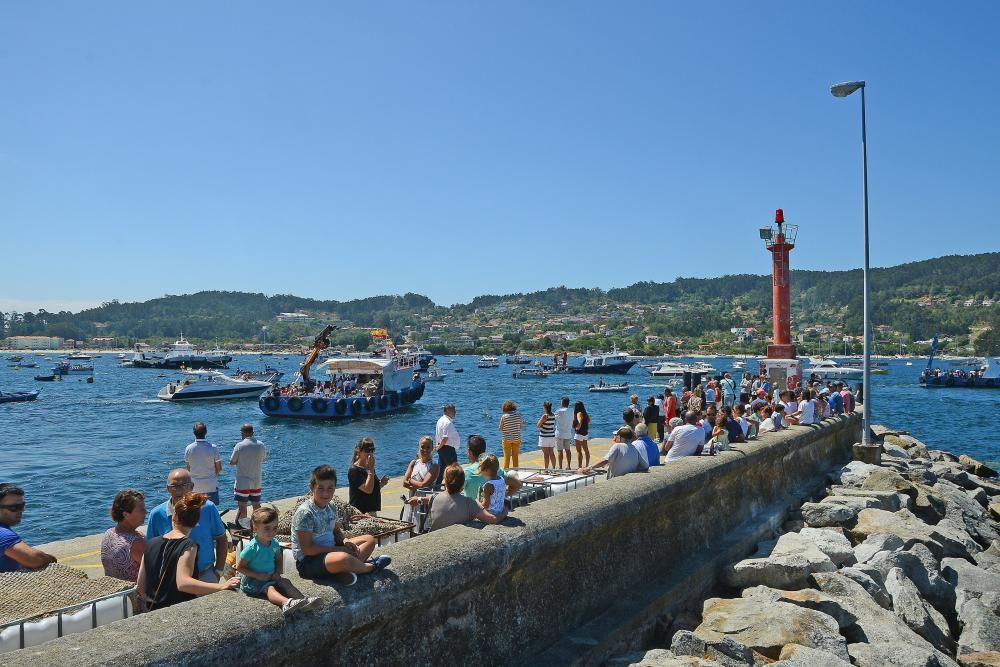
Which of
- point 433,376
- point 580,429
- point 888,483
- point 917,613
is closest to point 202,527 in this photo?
point 917,613

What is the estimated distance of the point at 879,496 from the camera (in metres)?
12.2

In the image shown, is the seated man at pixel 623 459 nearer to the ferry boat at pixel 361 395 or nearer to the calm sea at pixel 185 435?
the calm sea at pixel 185 435

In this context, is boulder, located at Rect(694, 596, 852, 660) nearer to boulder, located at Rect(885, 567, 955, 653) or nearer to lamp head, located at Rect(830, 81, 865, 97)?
boulder, located at Rect(885, 567, 955, 653)

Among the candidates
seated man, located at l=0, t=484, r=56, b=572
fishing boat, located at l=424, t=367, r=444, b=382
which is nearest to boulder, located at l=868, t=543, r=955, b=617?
seated man, located at l=0, t=484, r=56, b=572

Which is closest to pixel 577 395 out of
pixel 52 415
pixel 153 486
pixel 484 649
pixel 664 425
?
pixel 52 415

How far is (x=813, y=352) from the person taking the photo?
185000 mm

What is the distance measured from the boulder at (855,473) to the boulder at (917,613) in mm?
6439

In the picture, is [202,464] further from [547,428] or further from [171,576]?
[547,428]

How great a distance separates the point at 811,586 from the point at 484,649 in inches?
161

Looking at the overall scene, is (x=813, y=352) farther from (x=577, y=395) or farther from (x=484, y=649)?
(x=484, y=649)

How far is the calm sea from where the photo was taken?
23.6 m

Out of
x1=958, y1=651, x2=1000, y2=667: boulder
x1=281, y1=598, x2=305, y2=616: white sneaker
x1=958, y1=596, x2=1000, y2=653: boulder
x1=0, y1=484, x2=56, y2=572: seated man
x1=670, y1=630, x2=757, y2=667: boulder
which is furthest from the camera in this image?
x1=958, y1=596, x2=1000, y2=653: boulder

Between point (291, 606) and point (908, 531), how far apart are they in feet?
29.7

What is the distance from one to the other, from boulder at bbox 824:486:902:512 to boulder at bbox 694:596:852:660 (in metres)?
5.65
